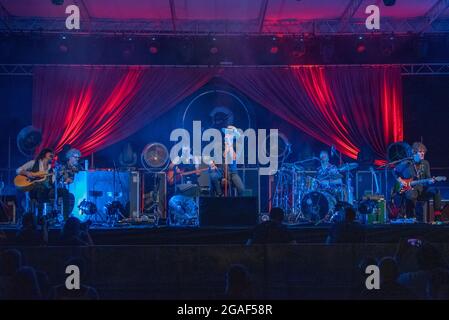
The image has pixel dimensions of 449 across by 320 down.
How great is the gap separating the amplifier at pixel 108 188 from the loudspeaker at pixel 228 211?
9.48 ft

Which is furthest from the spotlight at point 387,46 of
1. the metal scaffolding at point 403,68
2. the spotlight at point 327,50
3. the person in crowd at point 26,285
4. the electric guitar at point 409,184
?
the person in crowd at point 26,285

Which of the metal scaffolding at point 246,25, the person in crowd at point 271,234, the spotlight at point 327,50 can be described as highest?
the metal scaffolding at point 246,25

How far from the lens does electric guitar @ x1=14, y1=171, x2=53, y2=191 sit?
438 inches

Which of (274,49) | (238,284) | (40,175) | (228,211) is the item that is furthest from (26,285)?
(274,49)

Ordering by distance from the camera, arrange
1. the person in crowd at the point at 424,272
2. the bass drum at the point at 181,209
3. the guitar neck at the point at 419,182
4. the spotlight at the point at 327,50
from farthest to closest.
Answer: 1. the spotlight at the point at 327,50
2. the bass drum at the point at 181,209
3. the guitar neck at the point at 419,182
4. the person in crowd at the point at 424,272

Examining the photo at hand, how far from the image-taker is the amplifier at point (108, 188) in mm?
12109

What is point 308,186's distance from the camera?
11.9 metres

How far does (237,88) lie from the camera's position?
1424cm

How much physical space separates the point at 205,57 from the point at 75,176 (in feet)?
13.0

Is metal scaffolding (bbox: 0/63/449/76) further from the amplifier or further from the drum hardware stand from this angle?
the amplifier

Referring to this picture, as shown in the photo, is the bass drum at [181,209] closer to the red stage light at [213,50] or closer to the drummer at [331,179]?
the drummer at [331,179]

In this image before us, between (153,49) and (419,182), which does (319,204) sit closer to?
(419,182)

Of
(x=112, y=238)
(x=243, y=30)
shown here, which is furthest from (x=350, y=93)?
(x=112, y=238)
